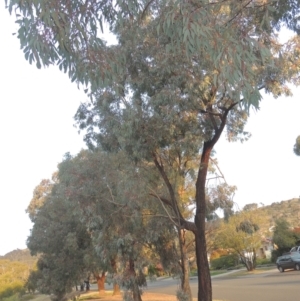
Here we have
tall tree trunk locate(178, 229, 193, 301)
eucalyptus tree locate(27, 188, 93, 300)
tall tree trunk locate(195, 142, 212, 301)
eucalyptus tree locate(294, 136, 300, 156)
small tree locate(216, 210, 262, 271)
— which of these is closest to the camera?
tall tree trunk locate(195, 142, 212, 301)

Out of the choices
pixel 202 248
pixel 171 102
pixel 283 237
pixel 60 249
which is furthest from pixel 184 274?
pixel 283 237

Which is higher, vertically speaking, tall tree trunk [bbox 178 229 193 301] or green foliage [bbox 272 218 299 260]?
green foliage [bbox 272 218 299 260]

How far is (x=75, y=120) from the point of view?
19.9 m

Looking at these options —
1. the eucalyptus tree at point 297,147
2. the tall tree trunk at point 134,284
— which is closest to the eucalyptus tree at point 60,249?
the tall tree trunk at point 134,284

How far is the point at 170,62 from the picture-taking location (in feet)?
47.8

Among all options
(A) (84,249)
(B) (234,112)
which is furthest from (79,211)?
(A) (84,249)

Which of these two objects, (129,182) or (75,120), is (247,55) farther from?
(75,120)

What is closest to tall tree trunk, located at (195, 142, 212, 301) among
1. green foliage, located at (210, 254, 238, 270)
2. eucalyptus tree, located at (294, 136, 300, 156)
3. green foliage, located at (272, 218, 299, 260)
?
eucalyptus tree, located at (294, 136, 300, 156)

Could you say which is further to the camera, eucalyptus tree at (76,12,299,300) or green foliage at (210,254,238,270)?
green foliage at (210,254,238,270)

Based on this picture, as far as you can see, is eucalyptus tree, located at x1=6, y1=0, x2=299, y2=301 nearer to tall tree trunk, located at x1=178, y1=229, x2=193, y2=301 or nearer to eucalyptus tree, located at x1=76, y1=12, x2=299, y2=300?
eucalyptus tree, located at x1=76, y1=12, x2=299, y2=300

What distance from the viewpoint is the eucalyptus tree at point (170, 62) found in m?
7.38

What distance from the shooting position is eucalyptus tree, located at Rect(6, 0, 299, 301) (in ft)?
24.2

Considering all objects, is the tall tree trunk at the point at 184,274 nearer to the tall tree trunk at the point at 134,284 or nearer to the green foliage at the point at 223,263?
the tall tree trunk at the point at 134,284

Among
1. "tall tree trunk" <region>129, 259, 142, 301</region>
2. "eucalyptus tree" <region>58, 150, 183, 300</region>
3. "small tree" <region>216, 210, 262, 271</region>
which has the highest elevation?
"small tree" <region>216, 210, 262, 271</region>
